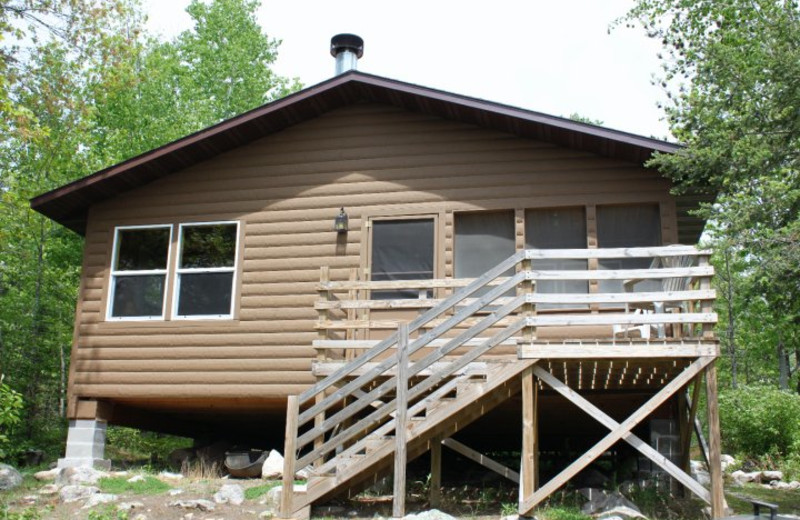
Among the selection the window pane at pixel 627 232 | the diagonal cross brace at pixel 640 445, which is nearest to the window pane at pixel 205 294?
the diagonal cross brace at pixel 640 445

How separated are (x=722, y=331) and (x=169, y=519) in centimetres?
2739

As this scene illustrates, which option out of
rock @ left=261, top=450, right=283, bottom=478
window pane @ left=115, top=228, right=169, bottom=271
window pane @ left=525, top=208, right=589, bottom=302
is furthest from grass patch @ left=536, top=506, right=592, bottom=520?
window pane @ left=115, top=228, right=169, bottom=271

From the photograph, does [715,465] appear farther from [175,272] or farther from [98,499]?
[175,272]

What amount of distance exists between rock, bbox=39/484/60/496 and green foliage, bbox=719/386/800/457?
13194mm

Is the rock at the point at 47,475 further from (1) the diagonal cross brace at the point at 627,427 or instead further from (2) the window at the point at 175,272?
(1) the diagonal cross brace at the point at 627,427

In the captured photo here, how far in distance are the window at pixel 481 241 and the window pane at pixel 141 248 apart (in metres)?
4.59

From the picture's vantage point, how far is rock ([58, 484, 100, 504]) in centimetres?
1022

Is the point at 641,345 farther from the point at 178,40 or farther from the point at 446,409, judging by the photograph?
the point at 178,40

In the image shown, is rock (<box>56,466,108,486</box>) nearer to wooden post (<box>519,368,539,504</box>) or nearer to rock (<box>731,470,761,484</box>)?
wooden post (<box>519,368,539,504</box>)

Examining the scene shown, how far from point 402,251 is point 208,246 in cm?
308

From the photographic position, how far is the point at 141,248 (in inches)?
512

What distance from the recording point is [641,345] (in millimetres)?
8859

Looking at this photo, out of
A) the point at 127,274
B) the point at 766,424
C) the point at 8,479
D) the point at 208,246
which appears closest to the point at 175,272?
the point at 208,246

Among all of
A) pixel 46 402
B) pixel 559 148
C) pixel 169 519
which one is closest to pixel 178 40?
pixel 46 402
